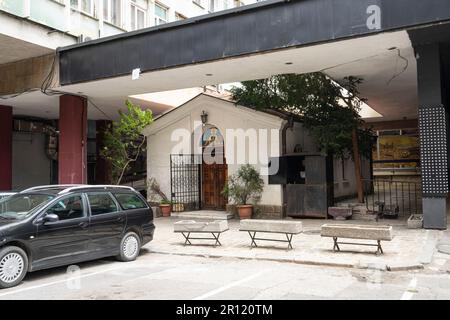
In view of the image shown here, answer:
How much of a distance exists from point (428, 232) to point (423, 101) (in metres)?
3.20

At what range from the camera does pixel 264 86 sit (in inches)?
617

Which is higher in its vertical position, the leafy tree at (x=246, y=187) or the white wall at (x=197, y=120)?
the white wall at (x=197, y=120)

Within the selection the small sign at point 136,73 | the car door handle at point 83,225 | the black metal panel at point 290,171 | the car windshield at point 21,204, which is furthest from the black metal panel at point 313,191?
the car windshield at point 21,204

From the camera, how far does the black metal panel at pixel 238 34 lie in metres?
9.33

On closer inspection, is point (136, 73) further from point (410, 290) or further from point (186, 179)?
point (410, 290)

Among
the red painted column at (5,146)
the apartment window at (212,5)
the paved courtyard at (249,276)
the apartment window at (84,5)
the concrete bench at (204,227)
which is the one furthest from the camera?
the apartment window at (212,5)

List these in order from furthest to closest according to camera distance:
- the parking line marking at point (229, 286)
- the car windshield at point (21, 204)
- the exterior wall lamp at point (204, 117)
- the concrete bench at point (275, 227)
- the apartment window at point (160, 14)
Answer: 1. the apartment window at point (160, 14)
2. the exterior wall lamp at point (204, 117)
3. the concrete bench at point (275, 227)
4. the car windshield at point (21, 204)
5. the parking line marking at point (229, 286)

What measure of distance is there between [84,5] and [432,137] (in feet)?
41.7

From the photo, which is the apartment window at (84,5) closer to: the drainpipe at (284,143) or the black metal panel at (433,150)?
the drainpipe at (284,143)

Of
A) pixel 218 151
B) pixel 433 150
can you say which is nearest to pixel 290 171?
pixel 218 151

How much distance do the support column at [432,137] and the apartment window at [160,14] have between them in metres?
14.2

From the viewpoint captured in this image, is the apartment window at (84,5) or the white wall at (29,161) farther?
the white wall at (29,161)

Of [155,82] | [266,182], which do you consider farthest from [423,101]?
[155,82]
